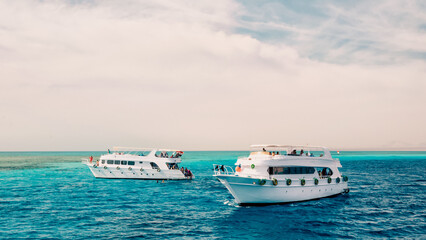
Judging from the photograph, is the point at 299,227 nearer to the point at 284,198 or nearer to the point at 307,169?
the point at 284,198

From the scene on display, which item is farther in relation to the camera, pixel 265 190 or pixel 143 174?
pixel 143 174

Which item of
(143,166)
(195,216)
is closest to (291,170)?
(195,216)

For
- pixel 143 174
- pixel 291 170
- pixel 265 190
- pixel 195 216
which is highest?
pixel 291 170

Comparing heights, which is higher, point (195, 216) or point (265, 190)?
point (265, 190)

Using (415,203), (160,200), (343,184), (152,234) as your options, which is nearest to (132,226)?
(152,234)

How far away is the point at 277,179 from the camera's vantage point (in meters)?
31.5

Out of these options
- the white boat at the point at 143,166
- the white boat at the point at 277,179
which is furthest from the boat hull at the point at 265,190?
the white boat at the point at 143,166

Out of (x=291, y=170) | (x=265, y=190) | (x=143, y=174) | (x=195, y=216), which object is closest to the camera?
(x=195, y=216)

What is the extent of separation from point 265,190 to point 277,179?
6.86ft

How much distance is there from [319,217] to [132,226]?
57.3 feet

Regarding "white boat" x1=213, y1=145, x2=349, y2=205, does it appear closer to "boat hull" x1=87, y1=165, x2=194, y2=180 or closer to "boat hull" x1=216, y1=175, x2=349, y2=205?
"boat hull" x1=216, y1=175, x2=349, y2=205

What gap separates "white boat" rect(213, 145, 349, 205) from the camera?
30078 mm

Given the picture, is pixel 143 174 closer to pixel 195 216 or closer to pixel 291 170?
pixel 195 216

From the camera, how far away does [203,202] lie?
115 ft
